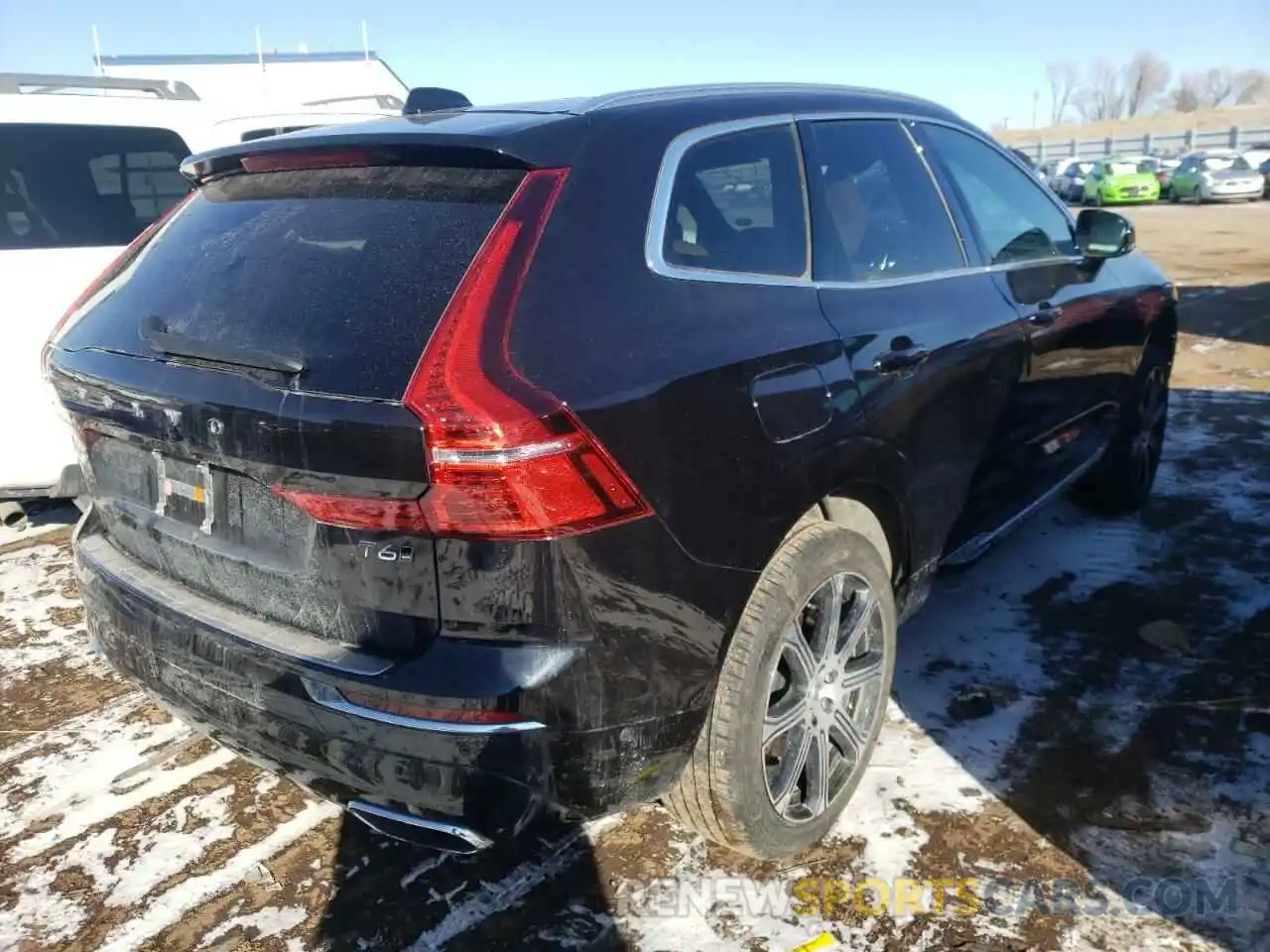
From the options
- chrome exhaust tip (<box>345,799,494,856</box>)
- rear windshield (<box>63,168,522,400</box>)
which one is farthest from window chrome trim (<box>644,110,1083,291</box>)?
chrome exhaust tip (<box>345,799,494,856</box>)

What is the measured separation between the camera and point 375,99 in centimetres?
649

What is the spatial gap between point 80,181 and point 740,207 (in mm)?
3731

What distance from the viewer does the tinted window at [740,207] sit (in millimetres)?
2234

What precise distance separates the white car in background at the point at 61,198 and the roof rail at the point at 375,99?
79 centimetres

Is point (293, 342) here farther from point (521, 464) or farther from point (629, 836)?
point (629, 836)

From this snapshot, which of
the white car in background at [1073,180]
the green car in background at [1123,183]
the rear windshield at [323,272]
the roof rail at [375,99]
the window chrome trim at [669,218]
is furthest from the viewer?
the white car in background at [1073,180]

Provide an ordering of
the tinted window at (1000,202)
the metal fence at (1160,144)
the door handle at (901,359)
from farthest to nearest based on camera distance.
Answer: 1. the metal fence at (1160,144)
2. the tinted window at (1000,202)
3. the door handle at (901,359)

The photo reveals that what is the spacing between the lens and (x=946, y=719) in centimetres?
313

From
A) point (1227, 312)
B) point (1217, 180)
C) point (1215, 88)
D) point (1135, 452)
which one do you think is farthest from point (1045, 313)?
point (1215, 88)

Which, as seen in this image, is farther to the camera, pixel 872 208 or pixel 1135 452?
pixel 1135 452

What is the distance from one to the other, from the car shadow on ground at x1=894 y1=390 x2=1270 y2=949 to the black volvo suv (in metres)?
0.58

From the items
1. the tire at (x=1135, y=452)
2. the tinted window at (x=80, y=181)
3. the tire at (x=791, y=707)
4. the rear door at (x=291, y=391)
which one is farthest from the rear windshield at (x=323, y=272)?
the tire at (x=1135, y=452)

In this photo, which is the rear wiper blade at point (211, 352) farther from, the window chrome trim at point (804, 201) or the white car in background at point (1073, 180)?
the white car in background at point (1073, 180)

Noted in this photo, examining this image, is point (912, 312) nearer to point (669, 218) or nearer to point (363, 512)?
point (669, 218)
